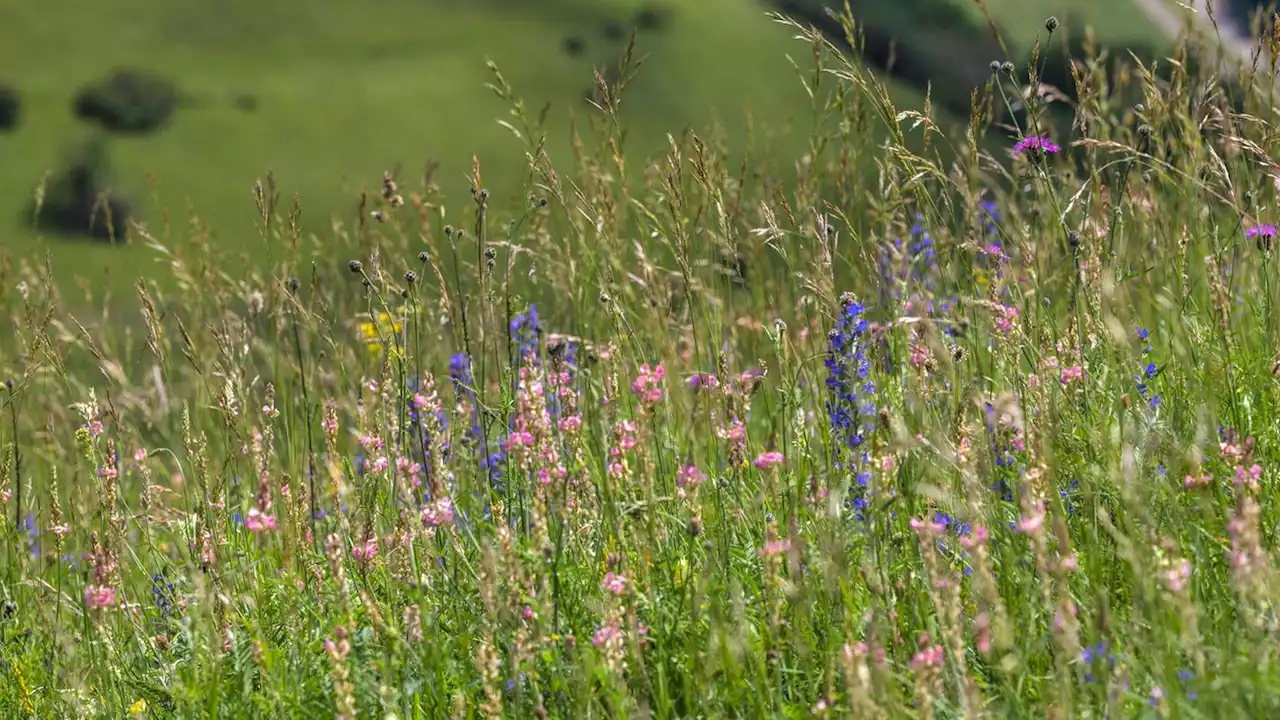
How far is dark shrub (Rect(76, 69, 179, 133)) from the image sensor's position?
7056 cm

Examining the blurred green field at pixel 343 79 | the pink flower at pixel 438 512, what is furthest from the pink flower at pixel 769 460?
the blurred green field at pixel 343 79

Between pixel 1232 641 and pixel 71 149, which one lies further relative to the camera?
pixel 71 149

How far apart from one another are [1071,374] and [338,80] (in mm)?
76902

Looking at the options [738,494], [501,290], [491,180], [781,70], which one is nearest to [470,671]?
[738,494]

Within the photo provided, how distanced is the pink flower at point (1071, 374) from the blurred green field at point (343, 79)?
59.1 meters

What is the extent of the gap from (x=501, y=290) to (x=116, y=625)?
1.15 m

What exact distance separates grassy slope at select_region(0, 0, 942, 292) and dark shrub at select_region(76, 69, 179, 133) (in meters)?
1.18

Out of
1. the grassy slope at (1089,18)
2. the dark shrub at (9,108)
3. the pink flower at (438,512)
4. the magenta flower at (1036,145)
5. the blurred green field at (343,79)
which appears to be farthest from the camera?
the grassy slope at (1089,18)

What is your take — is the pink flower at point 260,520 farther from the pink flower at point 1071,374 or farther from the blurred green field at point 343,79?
the blurred green field at point 343,79

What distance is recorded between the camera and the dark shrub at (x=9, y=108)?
6925 centimetres

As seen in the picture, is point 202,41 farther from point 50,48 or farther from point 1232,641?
point 1232,641

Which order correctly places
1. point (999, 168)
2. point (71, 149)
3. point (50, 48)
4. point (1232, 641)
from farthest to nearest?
1. point (50, 48)
2. point (71, 149)
3. point (999, 168)
4. point (1232, 641)

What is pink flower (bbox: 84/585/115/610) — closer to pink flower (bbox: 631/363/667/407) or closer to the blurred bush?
pink flower (bbox: 631/363/667/407)

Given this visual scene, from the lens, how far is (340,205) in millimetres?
63312
